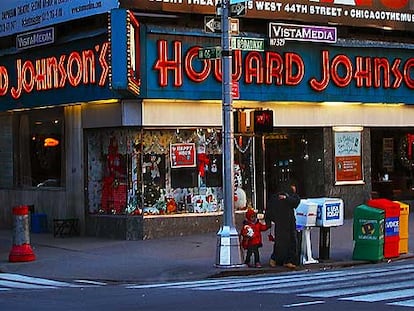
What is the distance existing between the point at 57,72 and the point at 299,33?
284 inches

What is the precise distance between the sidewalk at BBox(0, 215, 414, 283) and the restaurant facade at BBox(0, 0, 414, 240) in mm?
1379

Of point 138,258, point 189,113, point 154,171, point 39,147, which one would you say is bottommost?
point 138,258

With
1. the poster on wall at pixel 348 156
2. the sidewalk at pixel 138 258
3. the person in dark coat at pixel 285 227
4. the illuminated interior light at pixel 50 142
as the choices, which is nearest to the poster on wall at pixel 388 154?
the poster on wall at pixel 348 156

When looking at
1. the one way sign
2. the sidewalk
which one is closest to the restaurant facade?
the sidewalk

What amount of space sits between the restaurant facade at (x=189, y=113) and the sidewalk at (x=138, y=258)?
1.38 m

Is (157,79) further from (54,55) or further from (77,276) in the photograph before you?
(77,276)

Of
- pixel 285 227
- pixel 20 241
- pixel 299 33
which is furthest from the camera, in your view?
pixel 299 33

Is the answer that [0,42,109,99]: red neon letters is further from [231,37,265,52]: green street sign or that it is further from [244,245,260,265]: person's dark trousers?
[244,245,260,265]: person's dark trousers

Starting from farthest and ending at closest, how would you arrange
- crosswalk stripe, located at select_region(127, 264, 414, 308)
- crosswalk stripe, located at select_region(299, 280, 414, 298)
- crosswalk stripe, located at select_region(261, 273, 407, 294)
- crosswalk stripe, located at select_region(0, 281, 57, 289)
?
crosswalk stripe, located at select_region(0, 281, 57, 289) → crosswalk stripe, located at select_region(261, 273, 407, 294) → crosswalk stripe, located at select_region(299, 280, 414, 298) → crosswalk stripe, located at select_region(127, 264, 414, 308)

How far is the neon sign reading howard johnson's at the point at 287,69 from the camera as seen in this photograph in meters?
22.7

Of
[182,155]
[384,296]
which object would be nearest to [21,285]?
[384,296]

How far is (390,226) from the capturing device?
59.5 feet

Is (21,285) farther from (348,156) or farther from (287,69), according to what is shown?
(348,156)

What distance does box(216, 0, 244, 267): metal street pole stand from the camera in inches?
663
